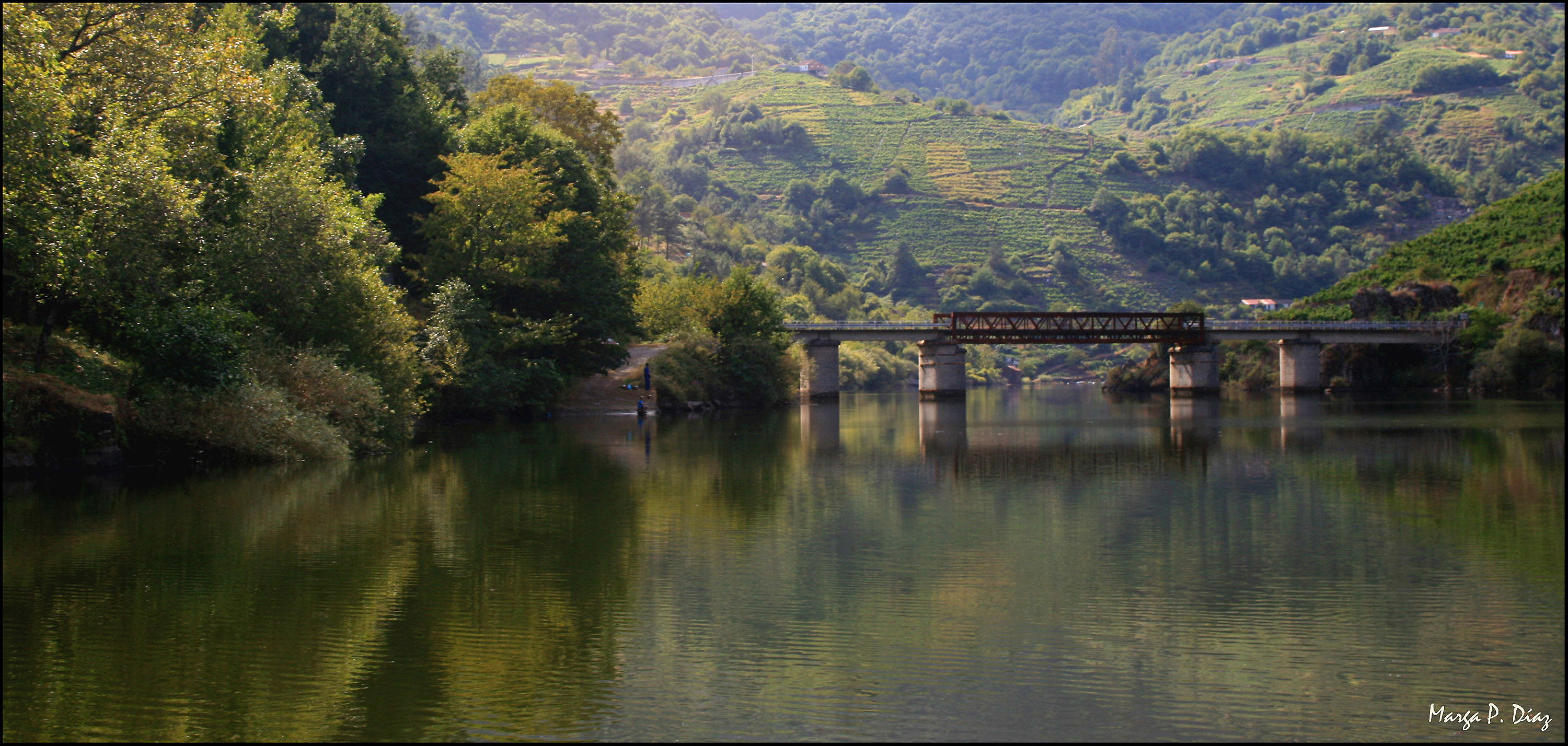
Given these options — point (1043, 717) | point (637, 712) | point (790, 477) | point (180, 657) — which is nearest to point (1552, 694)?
point (1043, 717)

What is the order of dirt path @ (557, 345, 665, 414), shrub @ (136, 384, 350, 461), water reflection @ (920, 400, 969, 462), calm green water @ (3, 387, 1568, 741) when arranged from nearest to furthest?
calm green water @ (3, 387, 1568, 741)
shrub @ (136, 384, 350, 461)
water reflection @ (920, 400, 969, 462)
dirt path @ (557, 345, 665, 414)

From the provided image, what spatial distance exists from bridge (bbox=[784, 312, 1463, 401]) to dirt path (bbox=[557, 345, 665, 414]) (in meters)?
31.3

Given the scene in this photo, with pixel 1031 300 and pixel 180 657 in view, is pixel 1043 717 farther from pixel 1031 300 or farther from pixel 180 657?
pixel 1031 300

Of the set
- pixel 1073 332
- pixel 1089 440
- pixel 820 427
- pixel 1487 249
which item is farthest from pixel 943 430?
pixel 1487 249

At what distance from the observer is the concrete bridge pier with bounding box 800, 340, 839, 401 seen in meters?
100

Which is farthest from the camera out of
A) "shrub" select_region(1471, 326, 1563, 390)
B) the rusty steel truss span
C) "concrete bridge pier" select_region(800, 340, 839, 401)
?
the rusty steel truss span

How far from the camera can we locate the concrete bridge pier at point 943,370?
103125 mm

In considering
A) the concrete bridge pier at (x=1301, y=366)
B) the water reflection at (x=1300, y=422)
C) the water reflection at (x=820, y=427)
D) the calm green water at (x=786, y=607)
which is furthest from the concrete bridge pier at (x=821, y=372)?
the calm green water at (x=786, y=607)

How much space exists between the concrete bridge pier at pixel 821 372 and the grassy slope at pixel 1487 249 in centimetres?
4761

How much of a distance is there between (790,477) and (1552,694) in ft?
70.4

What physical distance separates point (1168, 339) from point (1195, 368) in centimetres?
317

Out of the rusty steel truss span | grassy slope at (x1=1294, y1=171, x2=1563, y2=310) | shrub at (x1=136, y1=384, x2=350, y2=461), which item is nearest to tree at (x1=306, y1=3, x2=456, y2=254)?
shrub at (x1=136, y1=384, x2=350, y2=461)

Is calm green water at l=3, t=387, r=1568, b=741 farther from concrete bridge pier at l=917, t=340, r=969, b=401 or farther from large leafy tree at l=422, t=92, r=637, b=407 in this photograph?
concrete bridge pier at l=917, t=340, r=969, b=401

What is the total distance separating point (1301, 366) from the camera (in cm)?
10375
